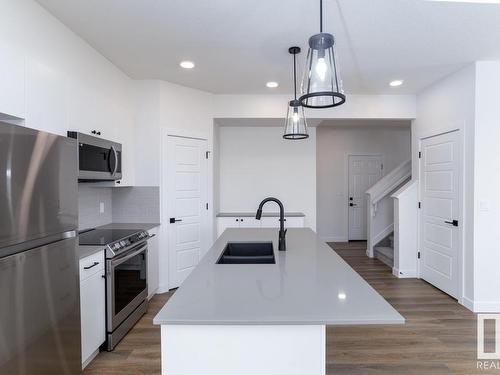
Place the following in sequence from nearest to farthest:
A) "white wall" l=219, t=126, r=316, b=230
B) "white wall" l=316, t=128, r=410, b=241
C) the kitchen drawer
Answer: the kitchen drawer
"white wall" l=219, t=126, r=316, b=230
"white wall" l=316, t=128, r=410, b=241

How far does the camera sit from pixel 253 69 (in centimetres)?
345

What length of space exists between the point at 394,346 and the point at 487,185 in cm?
200

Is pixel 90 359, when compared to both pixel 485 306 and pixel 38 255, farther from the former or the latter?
pixel 485 306

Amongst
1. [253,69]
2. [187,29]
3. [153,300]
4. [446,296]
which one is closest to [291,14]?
[187,29]

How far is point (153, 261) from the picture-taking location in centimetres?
354

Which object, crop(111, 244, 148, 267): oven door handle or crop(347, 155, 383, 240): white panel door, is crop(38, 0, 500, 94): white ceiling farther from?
crop(347, 155, 383, 240): white panel door

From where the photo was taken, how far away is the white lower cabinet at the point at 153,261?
3441 mm

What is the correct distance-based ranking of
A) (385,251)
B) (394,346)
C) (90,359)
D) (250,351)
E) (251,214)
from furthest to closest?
(385,251), (251,214), (394,346), (90,359), (250,351)

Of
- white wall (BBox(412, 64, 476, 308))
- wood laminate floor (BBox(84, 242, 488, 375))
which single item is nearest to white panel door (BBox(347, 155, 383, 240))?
white wall (BBox(412, 64, 476, 308))

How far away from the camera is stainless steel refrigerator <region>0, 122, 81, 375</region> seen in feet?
4.46

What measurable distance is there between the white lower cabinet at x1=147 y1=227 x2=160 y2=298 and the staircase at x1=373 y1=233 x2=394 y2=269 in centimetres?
358

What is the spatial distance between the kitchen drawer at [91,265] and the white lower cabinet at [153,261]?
94 cm

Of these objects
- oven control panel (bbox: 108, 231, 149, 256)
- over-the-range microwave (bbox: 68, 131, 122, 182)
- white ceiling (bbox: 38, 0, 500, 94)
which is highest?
white ceiling (bbox: 38, 0, 500, 94)

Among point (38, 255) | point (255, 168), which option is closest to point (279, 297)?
point (38, 255)
